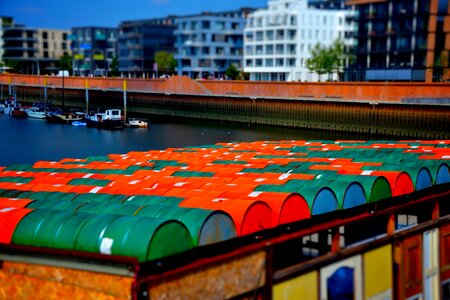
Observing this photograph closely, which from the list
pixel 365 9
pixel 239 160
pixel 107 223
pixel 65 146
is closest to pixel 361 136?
pixel 65 146

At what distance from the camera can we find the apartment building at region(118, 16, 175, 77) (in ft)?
593

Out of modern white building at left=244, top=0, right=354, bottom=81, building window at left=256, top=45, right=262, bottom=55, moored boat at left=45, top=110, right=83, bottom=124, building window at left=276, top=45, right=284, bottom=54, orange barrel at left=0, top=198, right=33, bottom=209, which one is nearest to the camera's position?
orange barrel at left=0, top=198, right=33, bottom=209

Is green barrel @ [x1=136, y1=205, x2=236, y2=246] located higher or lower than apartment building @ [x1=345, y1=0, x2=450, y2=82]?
lower

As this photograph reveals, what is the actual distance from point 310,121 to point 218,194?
2720 inches

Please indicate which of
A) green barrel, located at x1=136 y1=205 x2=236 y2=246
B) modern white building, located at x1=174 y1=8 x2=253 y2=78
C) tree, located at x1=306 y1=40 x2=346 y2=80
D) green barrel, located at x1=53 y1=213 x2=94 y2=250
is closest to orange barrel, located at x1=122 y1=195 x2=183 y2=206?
green barrel, located at x1=136 y1=205 x2=236 y2=246

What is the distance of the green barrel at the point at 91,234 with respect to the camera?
11242mm

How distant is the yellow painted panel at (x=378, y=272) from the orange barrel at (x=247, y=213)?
89.9 inches

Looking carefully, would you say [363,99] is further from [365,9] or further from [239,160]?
[239,160]

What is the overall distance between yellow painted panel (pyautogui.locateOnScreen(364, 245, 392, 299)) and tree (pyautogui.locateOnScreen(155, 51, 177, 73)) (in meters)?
157

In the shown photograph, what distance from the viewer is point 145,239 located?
35.2ft

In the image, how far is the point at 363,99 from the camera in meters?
79.6

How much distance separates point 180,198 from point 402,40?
96037mm

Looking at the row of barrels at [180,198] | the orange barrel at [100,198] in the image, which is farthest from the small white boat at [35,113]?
the orange barrel at [100,198]

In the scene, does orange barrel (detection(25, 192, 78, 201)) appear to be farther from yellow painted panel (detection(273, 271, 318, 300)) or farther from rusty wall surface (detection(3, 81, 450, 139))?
rusty wall surface (detection(3, 81, 450, 139))
